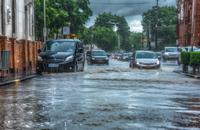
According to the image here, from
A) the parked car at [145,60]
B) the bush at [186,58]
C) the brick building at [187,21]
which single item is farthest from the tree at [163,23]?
the bush at [186,58]

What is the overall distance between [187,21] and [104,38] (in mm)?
87055

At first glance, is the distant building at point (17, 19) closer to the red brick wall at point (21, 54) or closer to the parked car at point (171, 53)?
the red brick wall at point (21, 54)

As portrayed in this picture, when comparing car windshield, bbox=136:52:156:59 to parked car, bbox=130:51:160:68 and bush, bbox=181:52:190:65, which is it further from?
bush, bbox=181:52:190:65

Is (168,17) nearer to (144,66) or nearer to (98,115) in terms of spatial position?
(144,66)

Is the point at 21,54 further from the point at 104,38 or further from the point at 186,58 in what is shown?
the point at 104,38

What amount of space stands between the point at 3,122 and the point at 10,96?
646cm

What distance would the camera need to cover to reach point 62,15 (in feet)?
230

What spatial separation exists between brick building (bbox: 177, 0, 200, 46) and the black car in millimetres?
44643

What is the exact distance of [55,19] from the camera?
70125mm

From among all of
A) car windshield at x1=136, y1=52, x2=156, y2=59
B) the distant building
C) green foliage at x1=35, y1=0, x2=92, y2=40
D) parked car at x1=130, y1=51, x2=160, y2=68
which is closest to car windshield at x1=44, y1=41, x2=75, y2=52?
the distant building

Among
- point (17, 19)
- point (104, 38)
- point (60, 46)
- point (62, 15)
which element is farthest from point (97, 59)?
point (104, 38)

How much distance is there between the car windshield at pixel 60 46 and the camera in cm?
3619

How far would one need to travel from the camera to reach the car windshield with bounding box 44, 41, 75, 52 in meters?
36.2

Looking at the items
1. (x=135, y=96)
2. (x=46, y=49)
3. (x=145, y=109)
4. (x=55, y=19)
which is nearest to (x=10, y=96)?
(x=135, y=96)
